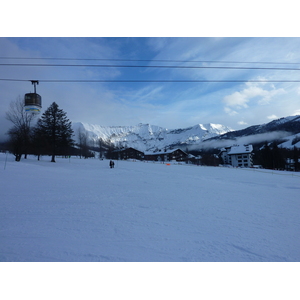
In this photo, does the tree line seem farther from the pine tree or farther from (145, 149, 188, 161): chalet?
(145, 149, 188, 161): chalet

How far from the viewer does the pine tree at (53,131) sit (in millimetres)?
30344

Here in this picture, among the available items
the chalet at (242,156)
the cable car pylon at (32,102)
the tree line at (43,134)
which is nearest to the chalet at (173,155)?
the chalet at (242,156)

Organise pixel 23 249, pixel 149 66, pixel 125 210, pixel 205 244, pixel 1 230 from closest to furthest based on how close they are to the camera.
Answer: pixel 23 249 < pixel 205 244 < pixel 1 230 < pixel 125 210 < pixel 149 66

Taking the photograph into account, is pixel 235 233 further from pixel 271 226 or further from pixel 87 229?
pixel 87 229

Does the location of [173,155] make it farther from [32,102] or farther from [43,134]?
[32,102]

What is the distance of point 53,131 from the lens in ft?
103

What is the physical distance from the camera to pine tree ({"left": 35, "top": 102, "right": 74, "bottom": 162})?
99.6ft

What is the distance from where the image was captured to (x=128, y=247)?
393 centimetres

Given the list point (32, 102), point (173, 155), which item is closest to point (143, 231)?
point (32, 102)

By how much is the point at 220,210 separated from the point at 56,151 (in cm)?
3273

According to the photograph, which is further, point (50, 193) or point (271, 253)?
point (50, 193)

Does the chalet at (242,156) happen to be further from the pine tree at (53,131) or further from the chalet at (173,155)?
the pine tree at (53,131)

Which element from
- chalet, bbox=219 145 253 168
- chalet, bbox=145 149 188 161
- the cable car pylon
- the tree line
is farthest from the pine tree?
chalet, bbox=219 145 253 168

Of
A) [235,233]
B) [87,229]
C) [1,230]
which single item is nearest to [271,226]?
[235,233]
